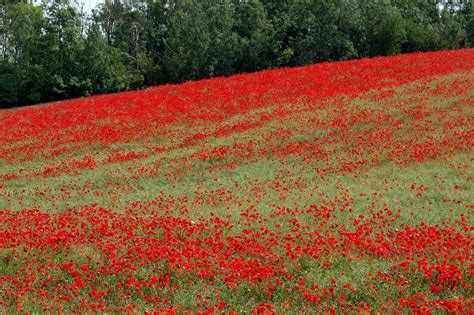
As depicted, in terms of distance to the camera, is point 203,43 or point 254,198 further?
point 203,43

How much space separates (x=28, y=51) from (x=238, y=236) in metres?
58.9

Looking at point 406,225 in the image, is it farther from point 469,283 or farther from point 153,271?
point 153,271

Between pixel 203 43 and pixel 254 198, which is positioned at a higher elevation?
pixel 203 43

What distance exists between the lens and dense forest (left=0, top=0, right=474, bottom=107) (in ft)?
195

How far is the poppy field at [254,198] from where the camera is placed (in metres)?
9.05

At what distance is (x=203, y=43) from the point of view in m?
65.2

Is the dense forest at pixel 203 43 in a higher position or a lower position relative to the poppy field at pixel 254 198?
higher

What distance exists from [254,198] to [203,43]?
51.6m

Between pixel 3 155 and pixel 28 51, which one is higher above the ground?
pixel 28 51

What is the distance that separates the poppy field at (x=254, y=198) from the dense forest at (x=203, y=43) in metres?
23.1

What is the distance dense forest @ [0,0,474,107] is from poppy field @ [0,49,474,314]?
23099 millimetres

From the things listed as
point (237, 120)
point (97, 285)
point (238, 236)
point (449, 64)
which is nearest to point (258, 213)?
point (238, 236)

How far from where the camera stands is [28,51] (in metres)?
62.0

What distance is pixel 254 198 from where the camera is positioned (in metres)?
16.9
